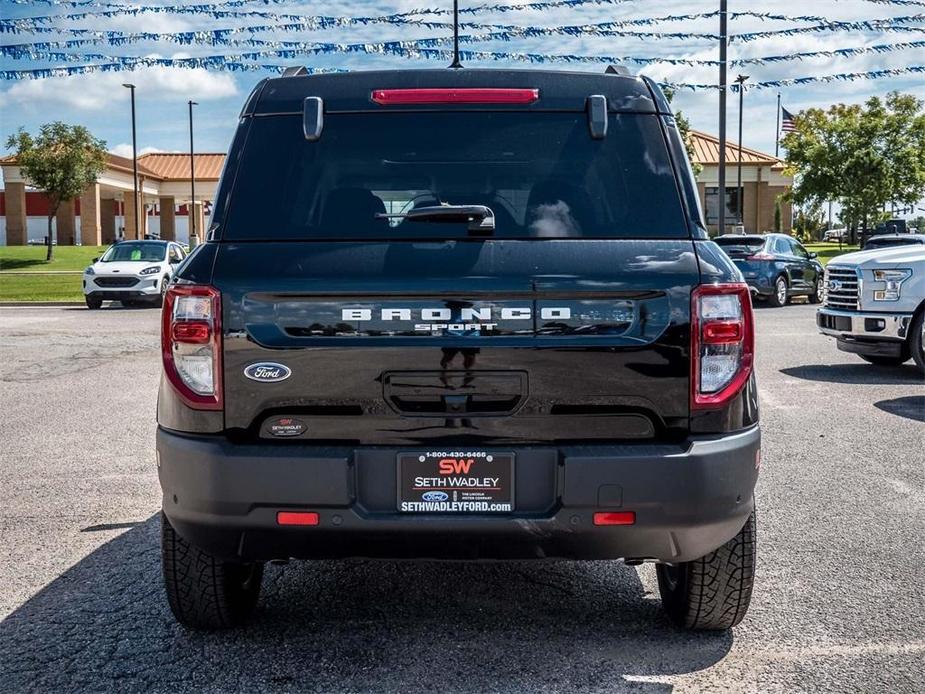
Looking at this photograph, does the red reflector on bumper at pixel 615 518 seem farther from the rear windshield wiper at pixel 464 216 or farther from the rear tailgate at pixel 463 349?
the rear windshield wiper at pixel 464 216

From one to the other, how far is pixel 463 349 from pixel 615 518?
2.27 ft

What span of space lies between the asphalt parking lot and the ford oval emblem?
1.00m

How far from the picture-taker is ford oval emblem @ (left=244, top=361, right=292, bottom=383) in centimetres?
325

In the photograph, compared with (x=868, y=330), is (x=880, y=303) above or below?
above

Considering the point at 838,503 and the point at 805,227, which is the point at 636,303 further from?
the point at 805,227

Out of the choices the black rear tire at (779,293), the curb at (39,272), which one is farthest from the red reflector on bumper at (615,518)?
the curb at (39,272)

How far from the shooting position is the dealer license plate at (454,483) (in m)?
3.24

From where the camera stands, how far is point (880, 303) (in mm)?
11148

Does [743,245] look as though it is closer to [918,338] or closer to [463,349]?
[918,338]

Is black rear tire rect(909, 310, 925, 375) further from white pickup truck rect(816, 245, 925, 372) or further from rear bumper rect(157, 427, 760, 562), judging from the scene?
rear bumper rect(157, 427, 760, 562)

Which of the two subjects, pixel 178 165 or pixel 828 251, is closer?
pixel 828 251

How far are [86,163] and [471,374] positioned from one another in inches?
1892

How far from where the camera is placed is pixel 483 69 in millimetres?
3768

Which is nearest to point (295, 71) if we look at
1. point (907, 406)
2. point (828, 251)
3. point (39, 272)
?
point (907, 406)
